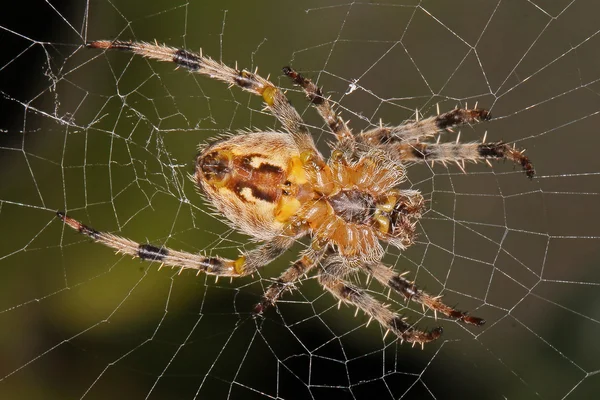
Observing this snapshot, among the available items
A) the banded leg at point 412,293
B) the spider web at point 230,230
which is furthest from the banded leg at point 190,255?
the banded leg at point 412,293

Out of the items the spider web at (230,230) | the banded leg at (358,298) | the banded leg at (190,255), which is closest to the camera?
the banded leg at (190,255)

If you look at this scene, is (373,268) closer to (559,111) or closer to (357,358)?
(357,358)

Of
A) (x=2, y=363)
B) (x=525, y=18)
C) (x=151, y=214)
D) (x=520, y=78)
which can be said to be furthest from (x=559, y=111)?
(x=2, y=363)

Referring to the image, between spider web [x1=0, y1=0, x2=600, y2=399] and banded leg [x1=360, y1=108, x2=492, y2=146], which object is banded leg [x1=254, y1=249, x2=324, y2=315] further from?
banded leg [x1=360, y1=108, x2=492, y2=146]

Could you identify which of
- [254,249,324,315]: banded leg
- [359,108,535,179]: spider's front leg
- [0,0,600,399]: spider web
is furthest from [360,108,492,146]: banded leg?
[254,249,324,315]: banded leg

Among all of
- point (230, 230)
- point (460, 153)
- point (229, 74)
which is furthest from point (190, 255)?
point (460, 153)

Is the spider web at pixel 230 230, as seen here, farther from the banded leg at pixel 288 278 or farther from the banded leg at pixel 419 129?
the banded leg at pixel 288 278
